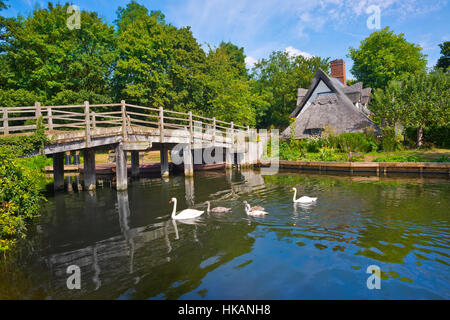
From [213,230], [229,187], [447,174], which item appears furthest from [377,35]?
[213,230]

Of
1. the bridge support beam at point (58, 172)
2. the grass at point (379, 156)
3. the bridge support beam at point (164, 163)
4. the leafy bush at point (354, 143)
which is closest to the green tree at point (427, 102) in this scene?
the grass at point (379, 156)

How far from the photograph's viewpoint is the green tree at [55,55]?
105 ft

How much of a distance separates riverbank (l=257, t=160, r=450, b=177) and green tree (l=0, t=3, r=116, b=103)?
22913 mm

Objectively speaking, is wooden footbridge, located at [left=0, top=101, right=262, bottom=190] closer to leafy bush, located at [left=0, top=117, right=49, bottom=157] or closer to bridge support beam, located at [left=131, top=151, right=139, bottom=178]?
bridge support beam, located at [left=131, top=151, right=139, bottom=178]

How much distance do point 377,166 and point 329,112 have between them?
45.0 feet

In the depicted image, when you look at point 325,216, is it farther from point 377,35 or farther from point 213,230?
point 377,35

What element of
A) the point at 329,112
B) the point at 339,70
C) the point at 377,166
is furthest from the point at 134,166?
the point at 339,70

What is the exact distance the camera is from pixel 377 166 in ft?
68.8

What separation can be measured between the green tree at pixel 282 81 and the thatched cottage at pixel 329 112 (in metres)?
11.7

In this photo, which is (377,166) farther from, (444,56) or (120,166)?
(444,56)

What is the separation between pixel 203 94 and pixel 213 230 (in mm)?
26106

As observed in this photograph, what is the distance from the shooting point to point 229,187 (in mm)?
17781

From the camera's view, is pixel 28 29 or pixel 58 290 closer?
pixel 58 290

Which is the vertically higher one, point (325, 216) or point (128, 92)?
point (128, 92)
